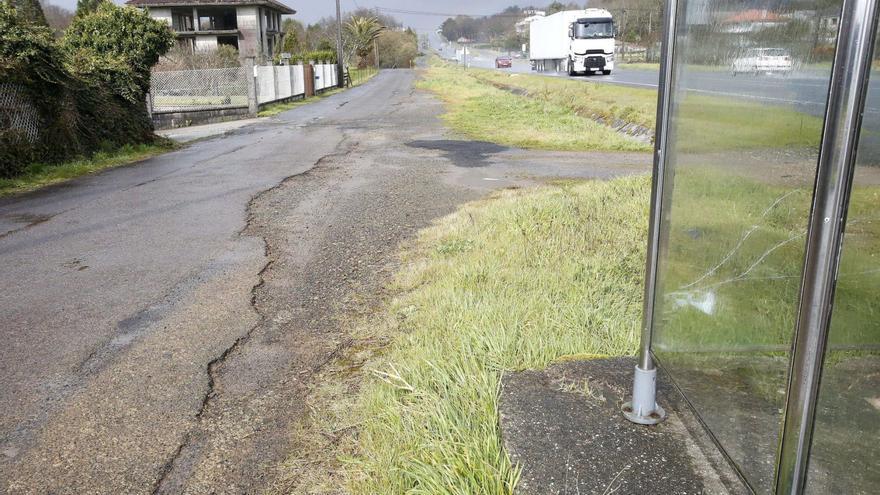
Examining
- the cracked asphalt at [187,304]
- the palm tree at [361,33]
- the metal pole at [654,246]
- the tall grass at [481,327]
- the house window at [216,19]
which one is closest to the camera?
the metal pole at [654,246]

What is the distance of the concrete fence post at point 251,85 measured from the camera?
23.5m

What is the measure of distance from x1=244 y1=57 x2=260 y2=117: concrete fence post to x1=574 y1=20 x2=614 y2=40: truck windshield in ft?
62.6

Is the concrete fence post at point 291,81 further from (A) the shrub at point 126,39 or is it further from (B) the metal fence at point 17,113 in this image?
(B) the metal fence at point 17,113

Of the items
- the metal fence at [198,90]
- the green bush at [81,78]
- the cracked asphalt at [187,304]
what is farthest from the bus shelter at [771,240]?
the metal fence at [198,90]

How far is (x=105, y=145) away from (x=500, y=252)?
10776 mm

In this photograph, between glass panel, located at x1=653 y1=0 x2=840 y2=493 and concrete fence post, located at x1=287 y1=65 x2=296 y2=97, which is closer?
glass panel, located at x1=653 y1=0 x2=840 y2=493

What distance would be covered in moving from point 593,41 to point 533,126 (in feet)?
70.2

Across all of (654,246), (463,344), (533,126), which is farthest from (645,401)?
(533,126)

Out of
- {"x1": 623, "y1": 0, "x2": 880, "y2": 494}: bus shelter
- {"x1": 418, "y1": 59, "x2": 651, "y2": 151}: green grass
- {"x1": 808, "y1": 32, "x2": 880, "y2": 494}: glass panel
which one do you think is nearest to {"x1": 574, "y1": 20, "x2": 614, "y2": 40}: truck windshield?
{"x1": 418, "y1": 59, "x2": 651, "y2": 151}: green grass

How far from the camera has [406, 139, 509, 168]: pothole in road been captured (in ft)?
38.8

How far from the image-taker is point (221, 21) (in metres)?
58.8

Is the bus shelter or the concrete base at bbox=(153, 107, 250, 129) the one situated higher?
the bus shelter

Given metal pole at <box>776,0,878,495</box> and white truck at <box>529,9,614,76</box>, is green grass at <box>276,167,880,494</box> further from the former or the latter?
white truck at <box>529,9,614,76</box>

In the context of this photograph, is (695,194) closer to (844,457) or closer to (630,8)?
(844,457)
